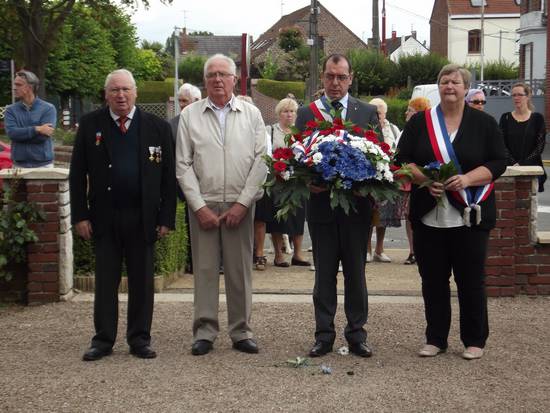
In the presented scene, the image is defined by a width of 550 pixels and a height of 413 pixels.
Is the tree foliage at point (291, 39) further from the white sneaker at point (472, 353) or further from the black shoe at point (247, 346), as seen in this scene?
the white sneaker at point (472, 353)

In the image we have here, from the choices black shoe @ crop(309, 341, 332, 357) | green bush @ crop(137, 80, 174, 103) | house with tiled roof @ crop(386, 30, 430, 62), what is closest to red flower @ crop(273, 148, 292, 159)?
black shoe @ crop(309, 341, 332, 357)

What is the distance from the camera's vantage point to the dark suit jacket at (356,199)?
6.77 metres

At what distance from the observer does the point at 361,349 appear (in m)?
6.76

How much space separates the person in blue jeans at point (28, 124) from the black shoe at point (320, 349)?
4756mm

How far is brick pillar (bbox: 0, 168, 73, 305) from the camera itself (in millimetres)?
8422

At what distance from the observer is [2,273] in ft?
27.5

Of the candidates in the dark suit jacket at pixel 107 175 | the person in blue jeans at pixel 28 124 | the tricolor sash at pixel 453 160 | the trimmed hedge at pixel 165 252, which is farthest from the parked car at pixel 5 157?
the tricolor sash at pixel 453 160

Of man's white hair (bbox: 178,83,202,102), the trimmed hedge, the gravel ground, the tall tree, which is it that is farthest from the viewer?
the tall tree

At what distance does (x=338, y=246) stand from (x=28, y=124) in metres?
4.81

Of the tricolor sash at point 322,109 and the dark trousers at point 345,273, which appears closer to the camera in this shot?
the dark trousers at point 345,273

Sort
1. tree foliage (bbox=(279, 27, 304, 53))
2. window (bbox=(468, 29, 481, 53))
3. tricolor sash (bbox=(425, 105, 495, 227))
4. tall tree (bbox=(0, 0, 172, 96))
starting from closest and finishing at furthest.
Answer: tricolor sash (bbox=(425, 105, 495, 227)) → tall tree (bbox=(0, 0, 172, 96)) → tree foliage (bbox=(279, 27, 304, 53)) → window (bbox=(468, 29, 481, 53))

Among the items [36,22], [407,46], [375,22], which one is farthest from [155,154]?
[407,46]

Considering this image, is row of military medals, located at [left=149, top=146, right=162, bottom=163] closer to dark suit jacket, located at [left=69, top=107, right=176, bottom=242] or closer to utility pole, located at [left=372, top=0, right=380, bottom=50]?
dark suit jacket, located at [left=69, top=107, right=176, bottom=242]

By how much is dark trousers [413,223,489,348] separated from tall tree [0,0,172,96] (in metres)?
23.1
